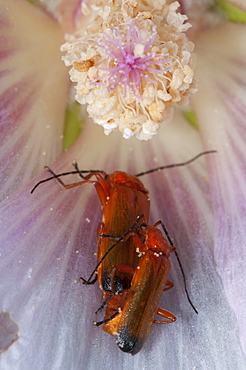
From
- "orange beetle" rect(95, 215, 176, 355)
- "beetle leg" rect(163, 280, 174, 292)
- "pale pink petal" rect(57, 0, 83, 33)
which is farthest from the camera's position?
"pale pink petal" rect(57, 0, 83, 33)

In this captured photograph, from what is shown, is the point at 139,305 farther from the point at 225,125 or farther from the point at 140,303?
the point at 225,125

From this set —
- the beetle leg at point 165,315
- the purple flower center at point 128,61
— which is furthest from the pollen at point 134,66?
the beetle leg at point 165,315

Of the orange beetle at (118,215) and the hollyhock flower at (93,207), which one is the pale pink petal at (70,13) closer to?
the hollyhock flower at (93,207)

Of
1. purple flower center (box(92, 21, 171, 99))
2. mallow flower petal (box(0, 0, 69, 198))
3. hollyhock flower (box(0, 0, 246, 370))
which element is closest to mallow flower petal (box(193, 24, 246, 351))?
hollyhock flower (box(0, 0, 246, 370))

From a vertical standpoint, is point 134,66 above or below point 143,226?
above

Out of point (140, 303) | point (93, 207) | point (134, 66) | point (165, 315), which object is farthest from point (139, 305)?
point (134, 66)

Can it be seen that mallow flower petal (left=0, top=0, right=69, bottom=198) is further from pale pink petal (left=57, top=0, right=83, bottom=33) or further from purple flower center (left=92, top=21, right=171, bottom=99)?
purple flower center (left=92, top=21, right=171, bottom=99)
